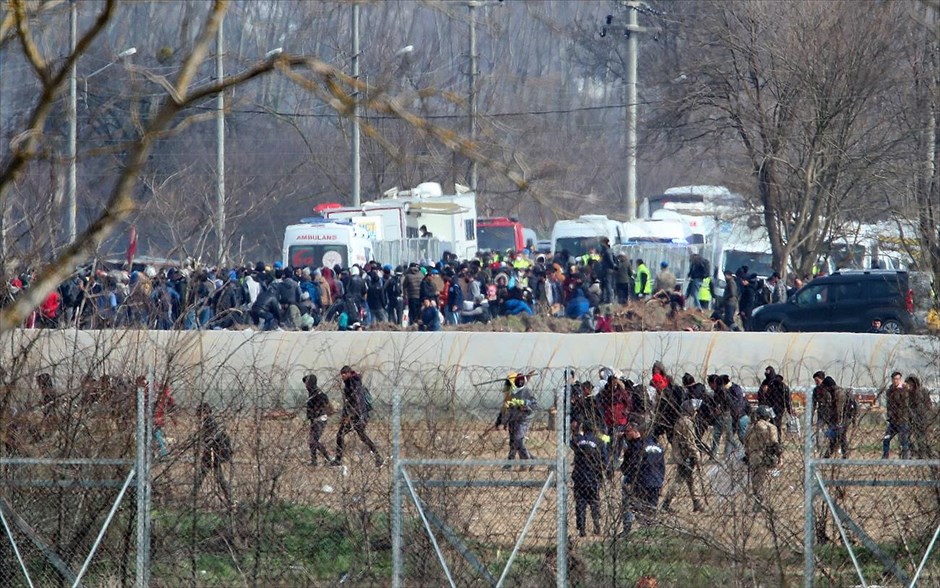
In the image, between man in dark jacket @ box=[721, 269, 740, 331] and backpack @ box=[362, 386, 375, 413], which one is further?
man in dark jacket @ box=[721, 269, 740, 331]

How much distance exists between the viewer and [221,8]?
496 centimetres

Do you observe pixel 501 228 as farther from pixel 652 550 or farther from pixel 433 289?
pixel 652 550

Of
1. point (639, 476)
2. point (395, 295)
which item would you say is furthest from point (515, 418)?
point (395, 295)

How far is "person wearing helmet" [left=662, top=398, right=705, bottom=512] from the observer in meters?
9.65

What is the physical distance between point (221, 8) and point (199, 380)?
5.54 metres

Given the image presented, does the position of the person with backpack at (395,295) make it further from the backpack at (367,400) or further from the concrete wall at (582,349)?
the backpack at (367,400)

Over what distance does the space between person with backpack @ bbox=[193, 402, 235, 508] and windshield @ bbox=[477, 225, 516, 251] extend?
101 ft

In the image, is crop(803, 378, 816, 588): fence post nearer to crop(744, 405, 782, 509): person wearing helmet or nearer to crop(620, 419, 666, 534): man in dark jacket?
crop(744, 405, 782, 509): person wearing helmet

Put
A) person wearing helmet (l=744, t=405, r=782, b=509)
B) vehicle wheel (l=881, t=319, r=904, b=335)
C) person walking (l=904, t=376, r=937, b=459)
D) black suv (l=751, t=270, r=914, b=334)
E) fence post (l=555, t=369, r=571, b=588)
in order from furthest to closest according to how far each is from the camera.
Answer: black suv (l=751, t=270, r=914, b=334)
vehicle wheel (l=881, t=319, r=904, b=335)
person walking (l=904, t=376, r=937, b=459)
person wearing helmet (l=744, t=405, r=782, b=509)
fence post (l=555, t=369, r=571, b=588)

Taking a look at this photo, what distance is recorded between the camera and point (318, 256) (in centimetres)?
3044

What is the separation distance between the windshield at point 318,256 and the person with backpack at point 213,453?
2040cm

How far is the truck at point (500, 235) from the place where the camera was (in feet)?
133

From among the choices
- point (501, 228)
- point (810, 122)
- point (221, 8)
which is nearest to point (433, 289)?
point (810, 122)

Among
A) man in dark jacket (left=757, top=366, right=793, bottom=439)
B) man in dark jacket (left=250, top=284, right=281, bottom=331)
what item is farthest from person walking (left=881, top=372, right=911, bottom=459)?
man in dark jacket (left=250, top=284, right=281, bottom=331)
